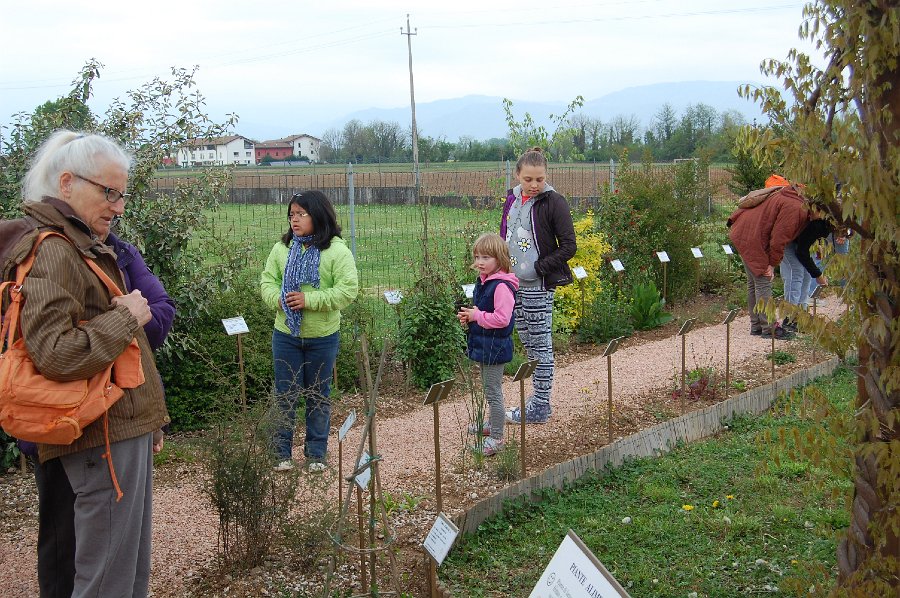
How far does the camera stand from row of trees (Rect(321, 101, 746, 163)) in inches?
477

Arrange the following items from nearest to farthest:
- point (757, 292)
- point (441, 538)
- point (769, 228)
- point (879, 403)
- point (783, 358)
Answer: point (879, 403) < point (441, 538) < point (783, 358) < point (769, 228) < point (757, 292)

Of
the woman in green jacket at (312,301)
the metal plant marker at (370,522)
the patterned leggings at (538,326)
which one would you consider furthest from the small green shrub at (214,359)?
the metal plant marker at (370,522)

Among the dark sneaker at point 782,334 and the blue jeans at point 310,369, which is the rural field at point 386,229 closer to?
the dark sneaker at point 782,334

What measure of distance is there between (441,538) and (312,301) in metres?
2.27

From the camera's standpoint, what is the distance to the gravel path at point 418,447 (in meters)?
4.25

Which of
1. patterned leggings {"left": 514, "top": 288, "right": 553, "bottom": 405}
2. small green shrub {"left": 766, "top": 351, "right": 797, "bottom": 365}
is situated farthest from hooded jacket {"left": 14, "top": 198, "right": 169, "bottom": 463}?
small green shrub {"left": 766, "top": 351, "right": 797, "bottom": 365}

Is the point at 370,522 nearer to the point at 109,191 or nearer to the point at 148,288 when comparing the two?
the point at 148,288

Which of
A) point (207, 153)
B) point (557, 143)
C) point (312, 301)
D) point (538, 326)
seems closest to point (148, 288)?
point (312, 301)

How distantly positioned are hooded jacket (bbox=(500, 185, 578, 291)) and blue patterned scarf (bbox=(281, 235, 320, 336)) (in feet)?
5.08

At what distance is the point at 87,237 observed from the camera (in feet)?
9.45

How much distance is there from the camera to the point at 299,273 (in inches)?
211

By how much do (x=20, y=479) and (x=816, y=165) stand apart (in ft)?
16.4

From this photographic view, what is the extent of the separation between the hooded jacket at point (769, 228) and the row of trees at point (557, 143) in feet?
8.91

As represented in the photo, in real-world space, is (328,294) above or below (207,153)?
below
